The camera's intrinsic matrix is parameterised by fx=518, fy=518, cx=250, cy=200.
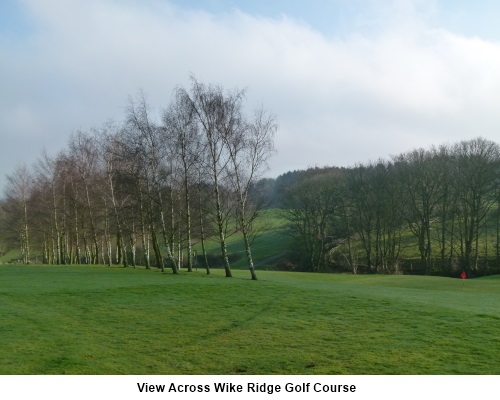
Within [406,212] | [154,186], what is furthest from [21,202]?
[406,212]

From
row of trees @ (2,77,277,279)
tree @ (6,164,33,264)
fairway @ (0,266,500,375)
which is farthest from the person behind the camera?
tree @ (6,164,33,264)

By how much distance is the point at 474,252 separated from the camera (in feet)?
Result: 238

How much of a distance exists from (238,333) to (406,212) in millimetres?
Result: 61667

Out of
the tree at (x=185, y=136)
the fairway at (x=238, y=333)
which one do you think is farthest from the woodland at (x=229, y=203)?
the fairway at (x=238, y=333)

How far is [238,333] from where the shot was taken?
17094 mm

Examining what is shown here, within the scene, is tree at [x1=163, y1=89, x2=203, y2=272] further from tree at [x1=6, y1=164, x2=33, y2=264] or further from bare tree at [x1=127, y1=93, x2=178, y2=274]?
tree at [x1=6, y1=164, x2=33, y2=264]

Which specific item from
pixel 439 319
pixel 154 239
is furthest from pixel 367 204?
pixel 439 319

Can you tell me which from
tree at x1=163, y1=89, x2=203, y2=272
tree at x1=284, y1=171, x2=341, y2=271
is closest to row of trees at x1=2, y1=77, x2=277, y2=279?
tree at x1=163, y1=89, x2=203, y2=272

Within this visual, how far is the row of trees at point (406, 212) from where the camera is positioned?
224 ft

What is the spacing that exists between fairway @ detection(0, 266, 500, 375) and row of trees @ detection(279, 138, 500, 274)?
46692 mm

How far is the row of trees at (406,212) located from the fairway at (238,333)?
153 feet

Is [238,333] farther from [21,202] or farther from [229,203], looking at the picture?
[21,202]

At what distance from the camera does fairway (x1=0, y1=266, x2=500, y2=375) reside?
42.5ft

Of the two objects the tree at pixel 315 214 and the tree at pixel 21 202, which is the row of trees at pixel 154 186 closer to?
the tree at pixel 21 202
